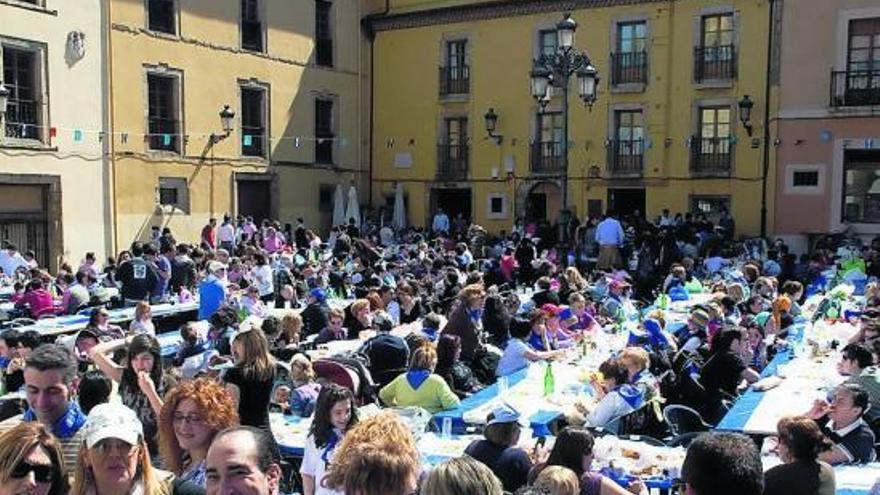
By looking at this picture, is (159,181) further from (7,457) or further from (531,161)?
(7,457)

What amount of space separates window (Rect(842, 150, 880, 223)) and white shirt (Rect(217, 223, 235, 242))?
1635 cm

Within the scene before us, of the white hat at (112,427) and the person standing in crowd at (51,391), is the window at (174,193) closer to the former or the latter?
the person standing in crowd at (51,391)

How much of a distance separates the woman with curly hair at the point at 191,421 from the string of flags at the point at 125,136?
699 inches

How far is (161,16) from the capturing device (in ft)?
74.9

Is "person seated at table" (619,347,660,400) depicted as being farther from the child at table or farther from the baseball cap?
the baseball cap

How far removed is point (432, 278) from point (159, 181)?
1137 cm

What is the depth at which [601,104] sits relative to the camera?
25.5 metres

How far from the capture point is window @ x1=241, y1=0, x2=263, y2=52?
25203mm

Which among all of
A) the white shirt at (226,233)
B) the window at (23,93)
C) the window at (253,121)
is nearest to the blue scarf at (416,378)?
the window at (23,93)

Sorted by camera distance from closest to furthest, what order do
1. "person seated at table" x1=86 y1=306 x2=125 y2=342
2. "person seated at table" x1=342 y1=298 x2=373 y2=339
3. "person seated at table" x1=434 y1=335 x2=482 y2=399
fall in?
"person seated at table" x1=434 y1=335 x2=482 y2=399 → "person seated at table" x1=86 y1=306 x2=125 y2=342 → "person seated at table" x1=342 y1=298 x2=373 y2=339

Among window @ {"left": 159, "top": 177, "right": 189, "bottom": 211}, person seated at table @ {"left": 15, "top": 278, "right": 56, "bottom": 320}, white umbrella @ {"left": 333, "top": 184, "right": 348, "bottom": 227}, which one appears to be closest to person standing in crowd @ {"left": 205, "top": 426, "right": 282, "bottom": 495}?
person seated at table @ {"left": 15, "top": 278, "right": 56, "bottom": 320}

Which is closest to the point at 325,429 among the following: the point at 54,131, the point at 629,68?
the point at 54,131

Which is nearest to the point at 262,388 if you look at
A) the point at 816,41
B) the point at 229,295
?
the point at 229,295

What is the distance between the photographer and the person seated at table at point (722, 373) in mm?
7516
